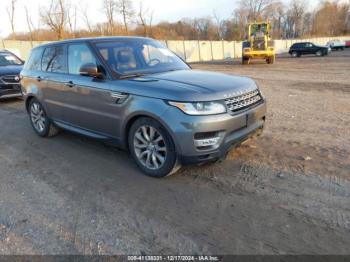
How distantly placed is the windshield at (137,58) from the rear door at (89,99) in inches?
8.6

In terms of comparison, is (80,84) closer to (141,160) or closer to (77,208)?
(141,160)

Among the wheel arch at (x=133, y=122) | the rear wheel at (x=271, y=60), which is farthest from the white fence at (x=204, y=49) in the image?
the wheel arch at (x=133, y=122)

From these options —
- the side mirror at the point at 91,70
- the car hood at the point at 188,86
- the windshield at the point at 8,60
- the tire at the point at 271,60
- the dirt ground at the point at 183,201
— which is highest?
the windshield at the point at 8,60

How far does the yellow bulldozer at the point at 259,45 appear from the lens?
24.3 m

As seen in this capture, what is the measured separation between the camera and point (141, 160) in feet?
12.4

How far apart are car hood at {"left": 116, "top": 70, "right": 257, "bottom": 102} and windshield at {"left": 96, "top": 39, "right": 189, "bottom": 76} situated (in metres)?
0.29

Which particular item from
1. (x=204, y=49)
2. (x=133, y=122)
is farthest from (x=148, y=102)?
(x=204, y=49)

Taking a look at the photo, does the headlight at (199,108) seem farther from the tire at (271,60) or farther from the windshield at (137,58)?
the tire at (271,60)

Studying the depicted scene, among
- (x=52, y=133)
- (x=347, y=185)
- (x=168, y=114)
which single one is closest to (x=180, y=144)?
(x=168, y=114)

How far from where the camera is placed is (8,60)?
10320mm

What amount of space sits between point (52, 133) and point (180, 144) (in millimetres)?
3316

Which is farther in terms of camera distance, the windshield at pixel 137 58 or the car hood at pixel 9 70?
the car hood at pixel 9 70

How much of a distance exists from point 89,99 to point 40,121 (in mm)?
2071

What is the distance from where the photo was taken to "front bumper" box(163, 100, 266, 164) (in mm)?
3174
